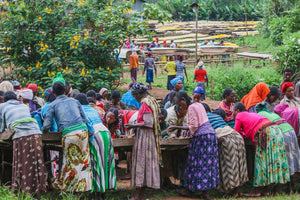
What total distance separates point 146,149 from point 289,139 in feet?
8.14

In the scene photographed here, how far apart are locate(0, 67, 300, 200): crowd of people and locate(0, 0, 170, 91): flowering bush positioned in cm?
497

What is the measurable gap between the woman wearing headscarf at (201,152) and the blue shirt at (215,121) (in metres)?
0.28

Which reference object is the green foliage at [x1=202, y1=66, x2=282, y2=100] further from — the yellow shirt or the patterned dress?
the patterned dress

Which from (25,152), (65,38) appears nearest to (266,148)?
(25,152)

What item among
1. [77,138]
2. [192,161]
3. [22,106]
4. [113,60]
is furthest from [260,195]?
[113,60]

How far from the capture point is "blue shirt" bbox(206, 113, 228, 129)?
663 cm

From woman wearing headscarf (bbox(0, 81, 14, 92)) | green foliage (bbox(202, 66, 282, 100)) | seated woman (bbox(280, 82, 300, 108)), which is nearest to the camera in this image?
seated woman (bbox(280, 82, 300, 108))

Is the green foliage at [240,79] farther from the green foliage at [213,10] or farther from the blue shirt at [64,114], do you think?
the green foliage at [213,10]

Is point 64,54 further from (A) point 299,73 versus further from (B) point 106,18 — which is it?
(A) point 299,73

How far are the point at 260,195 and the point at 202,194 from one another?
1016 millimetres

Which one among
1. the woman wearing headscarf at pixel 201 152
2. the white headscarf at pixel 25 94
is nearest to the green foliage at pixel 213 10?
the white headscarf at pixel 25 94

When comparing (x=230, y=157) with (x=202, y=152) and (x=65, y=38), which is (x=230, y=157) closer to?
(x=202, y=152)

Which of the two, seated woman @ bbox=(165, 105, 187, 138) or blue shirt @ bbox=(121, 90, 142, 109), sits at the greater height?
blue shirt @ bbox=(121, 90, 142, 109)

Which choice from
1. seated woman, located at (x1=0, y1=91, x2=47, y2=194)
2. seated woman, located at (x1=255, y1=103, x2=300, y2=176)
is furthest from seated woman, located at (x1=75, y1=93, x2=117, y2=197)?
seated woman, located at (x1=255, y1=103, x2=300, y2=176)
